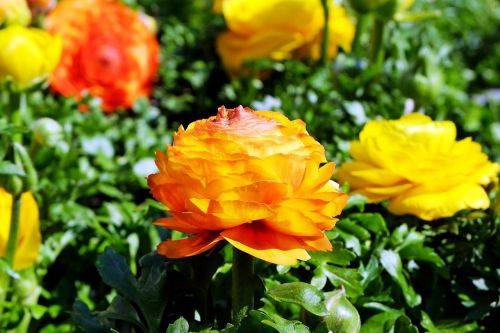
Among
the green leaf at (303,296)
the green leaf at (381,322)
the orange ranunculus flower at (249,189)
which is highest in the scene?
the orange ranunculus flower at (249,189)

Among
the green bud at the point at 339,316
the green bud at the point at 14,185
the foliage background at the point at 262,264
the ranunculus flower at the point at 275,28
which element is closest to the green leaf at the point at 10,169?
A: the green bud at the point at 14,185

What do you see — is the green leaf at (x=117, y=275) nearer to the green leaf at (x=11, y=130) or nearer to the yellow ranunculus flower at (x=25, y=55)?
the green leaf at (x=11, y=130)

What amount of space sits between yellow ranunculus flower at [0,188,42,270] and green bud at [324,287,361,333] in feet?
1.31

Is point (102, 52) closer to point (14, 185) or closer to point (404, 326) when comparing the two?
point (14, 185)

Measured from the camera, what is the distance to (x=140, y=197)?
4.29 feet

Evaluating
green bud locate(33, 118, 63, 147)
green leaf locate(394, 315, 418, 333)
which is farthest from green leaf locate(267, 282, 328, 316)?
green bud locate(33, 118, 63, 147)

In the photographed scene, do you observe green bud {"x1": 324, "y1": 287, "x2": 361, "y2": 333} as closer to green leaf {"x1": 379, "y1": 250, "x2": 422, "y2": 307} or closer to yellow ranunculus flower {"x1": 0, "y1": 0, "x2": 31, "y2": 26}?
green leaf {"x1": 379, "y1": 250, "x2": 422, "y2": 307}

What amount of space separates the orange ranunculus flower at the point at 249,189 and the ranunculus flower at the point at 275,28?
85 centimetres

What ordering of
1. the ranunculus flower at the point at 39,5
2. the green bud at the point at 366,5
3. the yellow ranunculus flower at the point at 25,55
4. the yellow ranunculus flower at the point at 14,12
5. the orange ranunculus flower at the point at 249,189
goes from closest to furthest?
the orange ranunculus flower at the point at 249,189 < the yellow ranunculus flower at the point at 25,55 < the yellow ranunculus flower at the point at 14,12 < the green bud at the point at 366,5 < the ranunculus flower at the point at 39,5

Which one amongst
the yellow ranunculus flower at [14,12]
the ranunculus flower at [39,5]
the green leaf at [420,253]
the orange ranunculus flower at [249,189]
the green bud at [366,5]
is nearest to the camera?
the orange ranunculus flower at [249,189]

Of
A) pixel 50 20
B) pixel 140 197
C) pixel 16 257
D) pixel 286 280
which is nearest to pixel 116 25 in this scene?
pixel 50 20

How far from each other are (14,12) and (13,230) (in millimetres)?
450

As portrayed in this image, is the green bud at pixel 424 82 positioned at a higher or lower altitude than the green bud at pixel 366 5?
lower

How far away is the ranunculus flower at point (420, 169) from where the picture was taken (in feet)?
3.06
